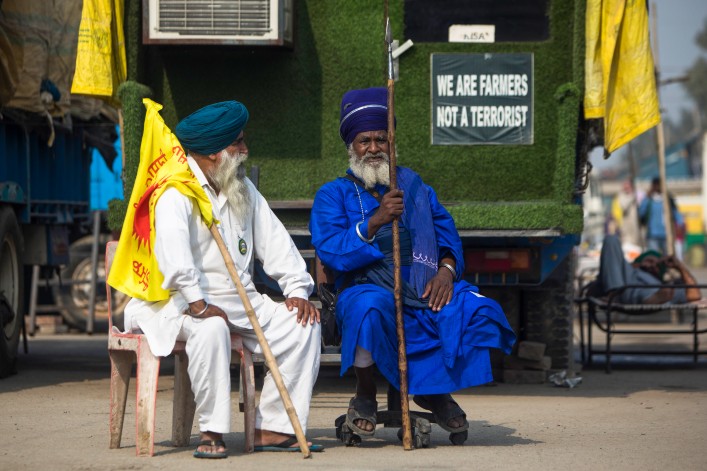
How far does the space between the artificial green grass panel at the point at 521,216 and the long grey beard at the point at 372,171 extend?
2056 mm

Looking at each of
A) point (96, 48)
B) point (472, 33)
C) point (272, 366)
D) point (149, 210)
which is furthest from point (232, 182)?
point (472, 33)

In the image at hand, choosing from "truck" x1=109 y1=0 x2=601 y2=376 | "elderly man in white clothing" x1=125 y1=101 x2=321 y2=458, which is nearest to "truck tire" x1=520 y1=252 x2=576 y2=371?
"truck" x1=109 y1=0 x2=601 y2=376

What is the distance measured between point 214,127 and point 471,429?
219cm

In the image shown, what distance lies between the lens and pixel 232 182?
611 cm

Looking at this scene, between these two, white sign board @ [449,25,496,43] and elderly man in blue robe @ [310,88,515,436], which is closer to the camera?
elderly man in blue robe @ [310,88,515,436]

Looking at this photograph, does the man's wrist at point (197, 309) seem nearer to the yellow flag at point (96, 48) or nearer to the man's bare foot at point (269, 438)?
the man's bare foot at point (269, 438)

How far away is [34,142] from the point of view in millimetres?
11148

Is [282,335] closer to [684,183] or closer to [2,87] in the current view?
[2,87]

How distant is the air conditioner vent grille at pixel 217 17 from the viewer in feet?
28.4

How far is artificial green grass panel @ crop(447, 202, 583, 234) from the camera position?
8.47 meters

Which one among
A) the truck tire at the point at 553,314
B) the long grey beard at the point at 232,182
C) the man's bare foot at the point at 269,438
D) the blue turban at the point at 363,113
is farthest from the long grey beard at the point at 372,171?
the truck tire at the point at 553,314

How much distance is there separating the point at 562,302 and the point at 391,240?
11.5 feet

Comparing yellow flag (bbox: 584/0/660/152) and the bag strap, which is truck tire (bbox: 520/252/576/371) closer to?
yellow flag (bbox: 584/0/660/152)

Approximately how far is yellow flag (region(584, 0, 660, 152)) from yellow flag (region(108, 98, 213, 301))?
12.0 ft
